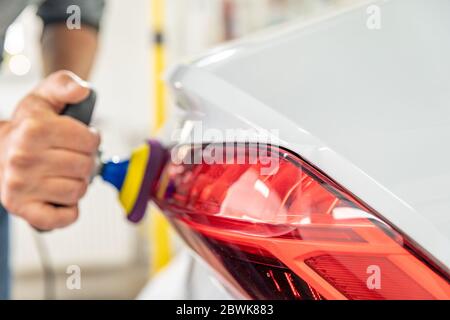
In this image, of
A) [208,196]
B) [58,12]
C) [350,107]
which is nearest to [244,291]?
[208,196]

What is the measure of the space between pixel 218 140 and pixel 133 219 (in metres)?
0.20

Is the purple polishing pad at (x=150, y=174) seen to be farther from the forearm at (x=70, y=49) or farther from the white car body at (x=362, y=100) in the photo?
the forearm at (x=70, y=49)

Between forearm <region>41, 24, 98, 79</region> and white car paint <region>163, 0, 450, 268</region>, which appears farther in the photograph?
forearm <region>41, 24, 98, 79</region>

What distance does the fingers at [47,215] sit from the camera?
1.65 feet

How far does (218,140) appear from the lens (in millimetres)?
435

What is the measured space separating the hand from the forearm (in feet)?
1.46

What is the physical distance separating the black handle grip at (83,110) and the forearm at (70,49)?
435 millimetres

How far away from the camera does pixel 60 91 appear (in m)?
0.51

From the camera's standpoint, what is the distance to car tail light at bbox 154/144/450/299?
0.37 metres

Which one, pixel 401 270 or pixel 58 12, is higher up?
pixel 58 12

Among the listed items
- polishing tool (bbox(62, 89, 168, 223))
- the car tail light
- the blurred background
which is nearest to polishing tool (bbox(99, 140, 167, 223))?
polishing tool (bbox(62, 89, 168, 223))
